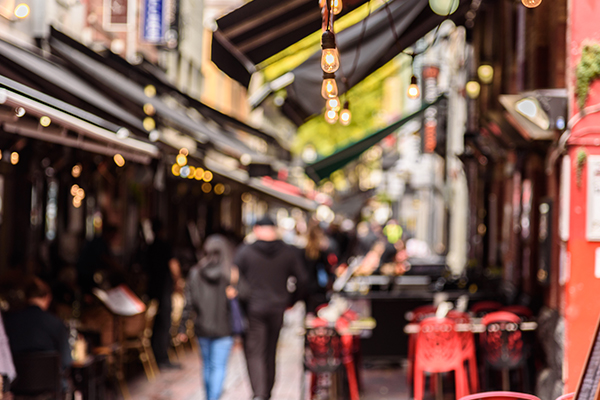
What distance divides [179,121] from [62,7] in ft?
12.6

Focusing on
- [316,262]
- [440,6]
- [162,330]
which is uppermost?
[440,6]

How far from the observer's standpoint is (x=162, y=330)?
11.1 metres

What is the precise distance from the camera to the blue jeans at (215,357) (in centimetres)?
816

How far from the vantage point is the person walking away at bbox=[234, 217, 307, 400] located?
817 centimetres

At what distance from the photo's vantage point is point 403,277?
45.3ft

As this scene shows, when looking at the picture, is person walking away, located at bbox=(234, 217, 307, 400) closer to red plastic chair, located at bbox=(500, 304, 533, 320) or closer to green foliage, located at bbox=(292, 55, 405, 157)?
red plastic chair, located at bbox=(500, 304, 533, 320)

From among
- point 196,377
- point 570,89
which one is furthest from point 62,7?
point 570,89

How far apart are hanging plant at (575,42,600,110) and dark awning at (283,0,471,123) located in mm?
1096

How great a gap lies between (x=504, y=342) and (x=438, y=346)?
700 mm

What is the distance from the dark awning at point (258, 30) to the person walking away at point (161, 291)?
541 cm

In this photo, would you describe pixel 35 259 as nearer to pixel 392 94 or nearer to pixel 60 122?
pixel 60 122

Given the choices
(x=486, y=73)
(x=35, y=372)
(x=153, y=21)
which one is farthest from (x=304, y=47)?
(x=153, y=21)

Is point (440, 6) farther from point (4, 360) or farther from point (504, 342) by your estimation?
point (4, 360)

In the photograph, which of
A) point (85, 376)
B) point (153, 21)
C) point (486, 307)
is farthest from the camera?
point (153, 21)
